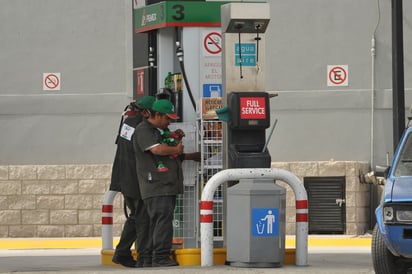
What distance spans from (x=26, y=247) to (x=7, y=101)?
2797 millimetres

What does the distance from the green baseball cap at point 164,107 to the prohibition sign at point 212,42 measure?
99cm

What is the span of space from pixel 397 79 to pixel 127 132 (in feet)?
17.1

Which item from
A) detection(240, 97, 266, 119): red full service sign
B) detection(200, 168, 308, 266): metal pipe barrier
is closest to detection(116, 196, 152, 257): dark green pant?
detection(200, 168, 308, 266): metal pipe barrier

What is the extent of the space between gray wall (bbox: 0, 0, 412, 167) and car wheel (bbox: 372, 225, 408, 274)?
→ 25.1 ft

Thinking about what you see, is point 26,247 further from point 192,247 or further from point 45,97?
point 192,247

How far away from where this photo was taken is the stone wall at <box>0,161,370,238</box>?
62.0 feet

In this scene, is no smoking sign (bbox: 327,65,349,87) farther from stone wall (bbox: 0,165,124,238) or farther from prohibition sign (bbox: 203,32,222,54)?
prohibition sign (bbox: 203,32,222,54)

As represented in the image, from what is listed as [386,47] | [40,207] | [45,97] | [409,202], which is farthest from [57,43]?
[409,202]

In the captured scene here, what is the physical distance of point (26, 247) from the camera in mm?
17641

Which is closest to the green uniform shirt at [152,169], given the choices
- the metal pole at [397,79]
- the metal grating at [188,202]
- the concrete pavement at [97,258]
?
the metal grating at [188,202]

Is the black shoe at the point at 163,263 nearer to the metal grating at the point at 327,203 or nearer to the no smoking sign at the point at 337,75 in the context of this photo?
the metal grating at the point at 327,203

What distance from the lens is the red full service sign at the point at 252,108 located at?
12.1 metres

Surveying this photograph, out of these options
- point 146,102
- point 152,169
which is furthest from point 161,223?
point 146,102

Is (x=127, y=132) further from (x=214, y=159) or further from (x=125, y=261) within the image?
(x=125, y=261)
